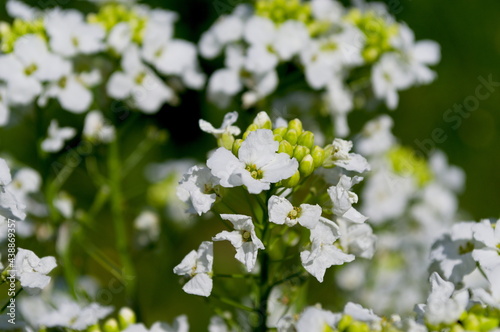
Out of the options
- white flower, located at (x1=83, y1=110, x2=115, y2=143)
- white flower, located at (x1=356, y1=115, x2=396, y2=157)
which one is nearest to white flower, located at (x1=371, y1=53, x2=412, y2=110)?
white flower, located at (x1=356, y1=115, x2=396, y2=157)

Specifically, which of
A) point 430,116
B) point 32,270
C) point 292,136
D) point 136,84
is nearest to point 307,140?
point 292,136

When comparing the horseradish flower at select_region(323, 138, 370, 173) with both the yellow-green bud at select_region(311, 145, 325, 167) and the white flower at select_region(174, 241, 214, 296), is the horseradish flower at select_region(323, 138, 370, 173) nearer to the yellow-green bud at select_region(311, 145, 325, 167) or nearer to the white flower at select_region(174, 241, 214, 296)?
the yellow-green bud at select_region(311, 145, 325, 167)

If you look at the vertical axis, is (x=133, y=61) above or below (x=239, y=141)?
below

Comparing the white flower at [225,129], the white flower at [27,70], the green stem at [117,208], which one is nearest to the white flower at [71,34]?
the white flower at [27,70]

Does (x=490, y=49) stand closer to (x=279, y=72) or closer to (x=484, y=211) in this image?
(x=484, y=211)

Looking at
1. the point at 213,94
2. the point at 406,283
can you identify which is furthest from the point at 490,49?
the point at 213,94

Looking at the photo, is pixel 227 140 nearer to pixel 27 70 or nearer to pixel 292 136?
pixel 292 136

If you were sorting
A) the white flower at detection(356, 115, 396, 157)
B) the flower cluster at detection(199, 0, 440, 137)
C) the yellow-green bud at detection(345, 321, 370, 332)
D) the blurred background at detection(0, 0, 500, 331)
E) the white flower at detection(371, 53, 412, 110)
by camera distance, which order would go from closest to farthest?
the yellow-green bud at detection(345, 321, 370, 332), the flower cluster at detection(199, 0, 440, 137), the white flower at detection(371, 53, 412, 110), the white flower at detection(356, 115, 396, 157), the blurred background at detection(0, 0, 500, 331)

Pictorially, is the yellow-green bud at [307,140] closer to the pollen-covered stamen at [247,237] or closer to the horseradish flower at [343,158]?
the horseradish flower at [343,158]
